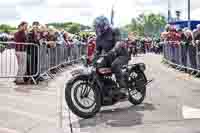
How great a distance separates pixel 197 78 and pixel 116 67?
711 centimetres

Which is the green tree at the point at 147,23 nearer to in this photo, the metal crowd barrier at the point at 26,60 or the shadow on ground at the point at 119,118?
the metal crowd barrier at the point at 26,60

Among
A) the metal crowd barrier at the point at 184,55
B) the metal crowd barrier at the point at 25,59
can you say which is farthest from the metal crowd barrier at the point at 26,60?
the metal crowd barrier at the point at 184,55

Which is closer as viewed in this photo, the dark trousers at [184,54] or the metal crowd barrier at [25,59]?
the metal crowd barrier at [25,59]

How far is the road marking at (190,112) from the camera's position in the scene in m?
8.71

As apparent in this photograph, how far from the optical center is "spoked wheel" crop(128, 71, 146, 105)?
10.1m

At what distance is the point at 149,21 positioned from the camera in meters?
131

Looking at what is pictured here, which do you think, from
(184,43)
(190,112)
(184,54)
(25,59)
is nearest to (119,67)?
(190,112)

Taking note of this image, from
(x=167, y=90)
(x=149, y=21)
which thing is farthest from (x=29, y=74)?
(x=149, y=21)

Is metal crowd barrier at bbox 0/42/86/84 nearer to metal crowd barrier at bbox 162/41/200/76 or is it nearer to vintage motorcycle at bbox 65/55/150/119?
metal crowd barrier at bbox 162/41/200/76

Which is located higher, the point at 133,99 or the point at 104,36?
the point at 104,36

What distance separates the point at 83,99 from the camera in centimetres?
882

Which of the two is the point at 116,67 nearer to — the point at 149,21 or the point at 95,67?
the point at 95,67

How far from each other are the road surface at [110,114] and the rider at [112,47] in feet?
2.66

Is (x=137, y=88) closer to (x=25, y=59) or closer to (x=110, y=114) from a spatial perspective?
(x=110, y=114)
